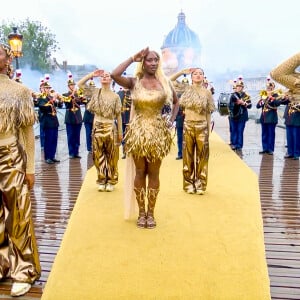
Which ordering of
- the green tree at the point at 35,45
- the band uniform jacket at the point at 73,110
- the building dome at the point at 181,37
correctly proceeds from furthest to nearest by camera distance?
the building dome at the point at 181,37 < the green tree at the point at 35,45 < the band uniform jacket at the point at 73,110

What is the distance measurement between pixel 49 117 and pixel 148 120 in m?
5.91

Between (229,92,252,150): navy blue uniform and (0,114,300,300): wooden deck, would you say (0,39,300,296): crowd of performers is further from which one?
(229,92,252,150): navy blue uniform

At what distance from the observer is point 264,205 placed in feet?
19.1

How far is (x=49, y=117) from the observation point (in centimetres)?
964

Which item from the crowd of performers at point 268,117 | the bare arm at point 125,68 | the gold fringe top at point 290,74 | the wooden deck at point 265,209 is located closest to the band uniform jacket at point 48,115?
the wooden deck at point 265,209

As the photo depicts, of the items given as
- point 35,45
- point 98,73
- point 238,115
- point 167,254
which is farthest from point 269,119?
point 35,45

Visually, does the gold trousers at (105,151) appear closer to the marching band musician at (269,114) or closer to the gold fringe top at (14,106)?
the gold fringe top at (14,106)

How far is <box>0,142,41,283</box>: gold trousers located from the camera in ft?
10.9

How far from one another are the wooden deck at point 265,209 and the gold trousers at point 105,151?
0.58 metres

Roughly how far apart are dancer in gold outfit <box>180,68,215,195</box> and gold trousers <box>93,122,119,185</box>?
1.06 metres

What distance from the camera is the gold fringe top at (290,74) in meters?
2.36

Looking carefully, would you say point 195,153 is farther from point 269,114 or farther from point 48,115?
point 269,114

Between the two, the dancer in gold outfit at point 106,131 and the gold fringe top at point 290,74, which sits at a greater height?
the gold fringe top at point 290,74

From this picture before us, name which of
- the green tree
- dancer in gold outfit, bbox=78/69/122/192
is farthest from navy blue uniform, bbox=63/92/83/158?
the green tree
